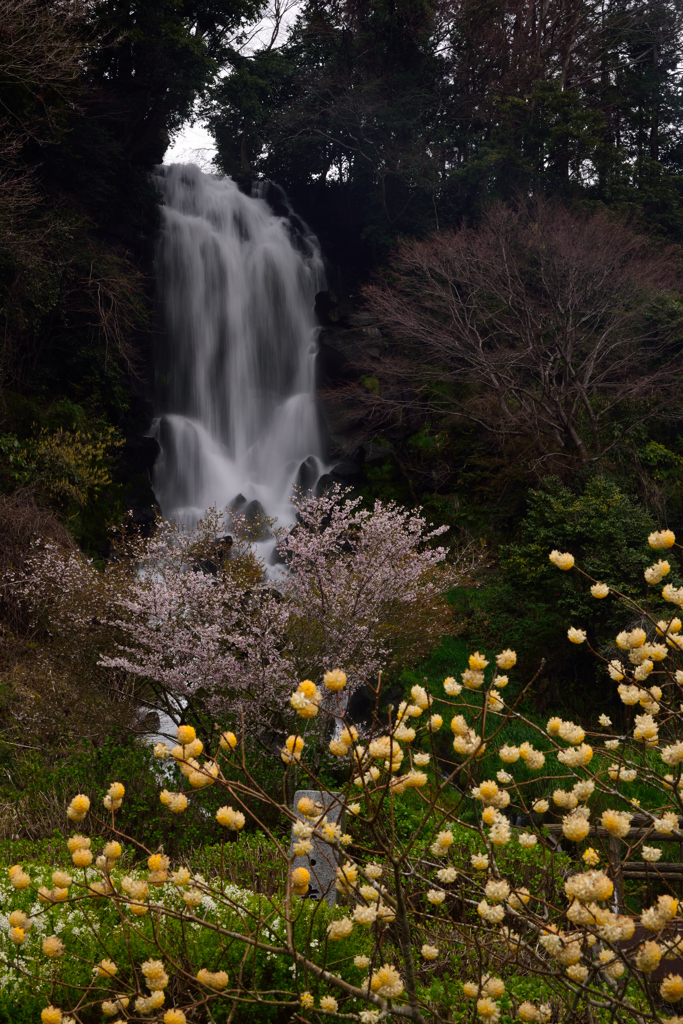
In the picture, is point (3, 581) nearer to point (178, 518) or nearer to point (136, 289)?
point (178, 518)

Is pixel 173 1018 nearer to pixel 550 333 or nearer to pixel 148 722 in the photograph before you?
pixel 148 722

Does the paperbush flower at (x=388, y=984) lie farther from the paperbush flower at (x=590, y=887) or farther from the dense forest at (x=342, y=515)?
the paperbush flower at (x=590, y=887)

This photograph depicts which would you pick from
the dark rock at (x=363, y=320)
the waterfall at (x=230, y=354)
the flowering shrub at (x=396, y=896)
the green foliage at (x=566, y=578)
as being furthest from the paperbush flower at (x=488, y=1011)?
the dark rock at (x=363, y=320)

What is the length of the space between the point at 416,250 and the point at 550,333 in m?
3.09

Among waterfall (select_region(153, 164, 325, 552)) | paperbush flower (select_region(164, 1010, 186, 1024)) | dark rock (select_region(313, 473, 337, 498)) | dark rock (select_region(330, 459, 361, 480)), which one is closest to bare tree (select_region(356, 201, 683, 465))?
dark rock (select_region(330, 459, 361, 480))

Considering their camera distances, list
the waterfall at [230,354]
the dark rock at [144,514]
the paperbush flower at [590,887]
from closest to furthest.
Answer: the paperbush flower at [590,887], the dark rock at [144,514], the waterfall at [230,354]

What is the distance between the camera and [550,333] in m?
12.9

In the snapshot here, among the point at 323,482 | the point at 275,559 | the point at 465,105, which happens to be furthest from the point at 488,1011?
the point at 465,105

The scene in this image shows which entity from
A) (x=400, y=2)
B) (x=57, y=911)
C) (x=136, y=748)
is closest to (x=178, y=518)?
(x=136, y=748)

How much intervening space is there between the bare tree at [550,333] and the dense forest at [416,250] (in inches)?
3.0

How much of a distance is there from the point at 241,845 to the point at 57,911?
1.76 m

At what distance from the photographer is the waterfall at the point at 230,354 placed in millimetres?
13617

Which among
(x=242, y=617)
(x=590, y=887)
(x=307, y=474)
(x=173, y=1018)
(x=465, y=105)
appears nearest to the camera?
(x=590, y=887)

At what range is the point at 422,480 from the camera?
506 inches
